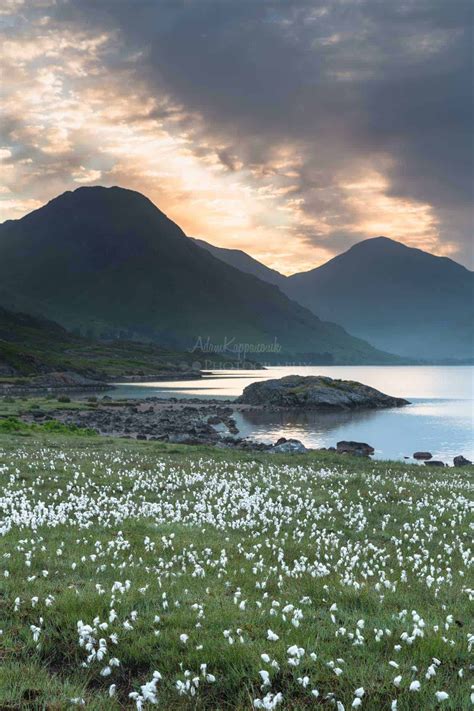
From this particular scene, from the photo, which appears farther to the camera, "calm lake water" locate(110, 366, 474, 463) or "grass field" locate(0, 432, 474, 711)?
"calm lake water" locate(110, 366, 474, 463)

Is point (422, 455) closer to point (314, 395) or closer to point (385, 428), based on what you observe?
point (385, 428)

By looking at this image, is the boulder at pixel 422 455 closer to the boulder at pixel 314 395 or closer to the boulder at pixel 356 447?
the boulder at pixel 356 447

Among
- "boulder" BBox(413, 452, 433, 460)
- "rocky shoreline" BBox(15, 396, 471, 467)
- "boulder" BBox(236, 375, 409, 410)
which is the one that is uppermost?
"boulder" BBox(236, 375, 409, 410)

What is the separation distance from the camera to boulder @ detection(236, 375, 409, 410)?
4606 inches

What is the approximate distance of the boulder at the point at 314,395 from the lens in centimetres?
11700

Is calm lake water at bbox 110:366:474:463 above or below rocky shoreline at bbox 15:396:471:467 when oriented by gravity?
below

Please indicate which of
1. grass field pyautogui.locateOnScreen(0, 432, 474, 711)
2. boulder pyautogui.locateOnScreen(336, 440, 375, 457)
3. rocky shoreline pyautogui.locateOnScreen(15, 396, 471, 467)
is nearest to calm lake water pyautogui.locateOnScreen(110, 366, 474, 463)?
boulder pyautogui.locateOnScreen(336, 440, 375, 457)

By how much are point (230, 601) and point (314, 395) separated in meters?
109

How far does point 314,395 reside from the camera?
117375 mm

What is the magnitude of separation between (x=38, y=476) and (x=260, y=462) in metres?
14.9

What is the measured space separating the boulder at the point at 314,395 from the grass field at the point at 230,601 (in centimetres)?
9733

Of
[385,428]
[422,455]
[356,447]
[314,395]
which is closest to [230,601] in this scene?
[422,455]

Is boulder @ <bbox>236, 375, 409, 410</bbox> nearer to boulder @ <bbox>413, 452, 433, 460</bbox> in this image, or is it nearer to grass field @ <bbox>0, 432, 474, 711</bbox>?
boulder @ <bbox>413, 452, 433, 460</bbox>

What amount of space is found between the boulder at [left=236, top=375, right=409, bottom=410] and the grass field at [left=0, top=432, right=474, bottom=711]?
9733cm
